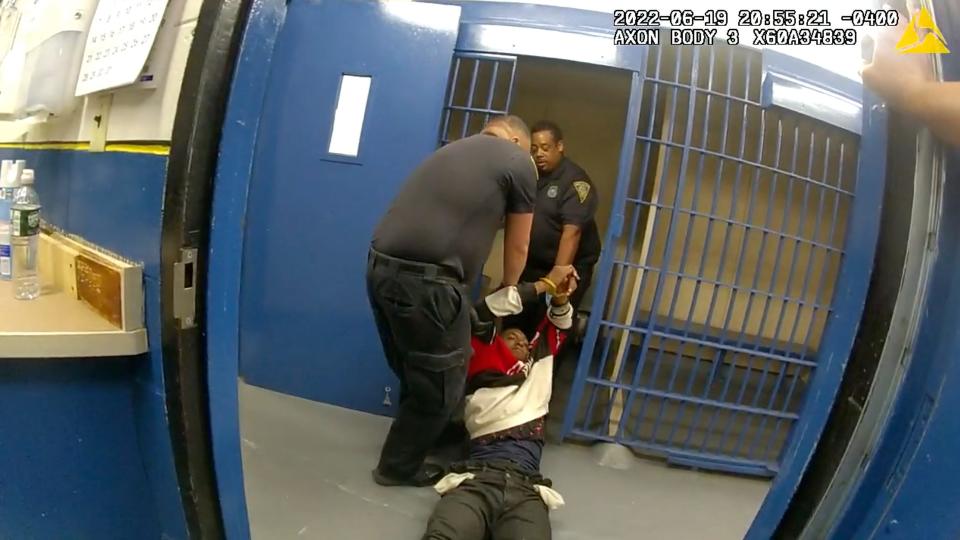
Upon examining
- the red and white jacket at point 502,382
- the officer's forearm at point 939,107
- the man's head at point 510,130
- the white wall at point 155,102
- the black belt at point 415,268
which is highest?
the man's head at point 510,130

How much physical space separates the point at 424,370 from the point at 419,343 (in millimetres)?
72

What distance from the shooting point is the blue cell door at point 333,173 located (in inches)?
67.6

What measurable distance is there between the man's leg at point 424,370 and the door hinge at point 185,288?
70 cm

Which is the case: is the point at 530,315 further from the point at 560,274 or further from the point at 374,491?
the point at 374,491

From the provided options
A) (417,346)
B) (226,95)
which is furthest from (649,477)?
(226,95)

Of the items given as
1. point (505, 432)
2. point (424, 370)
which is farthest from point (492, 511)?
point (424, 370)

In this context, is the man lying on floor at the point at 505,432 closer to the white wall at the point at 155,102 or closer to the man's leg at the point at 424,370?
the man's leg at the point at 424,370

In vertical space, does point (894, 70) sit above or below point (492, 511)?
above

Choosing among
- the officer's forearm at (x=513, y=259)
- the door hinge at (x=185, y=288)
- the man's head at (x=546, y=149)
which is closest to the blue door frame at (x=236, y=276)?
the door hinge at (x=185, y=288)

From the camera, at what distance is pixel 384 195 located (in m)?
1.75

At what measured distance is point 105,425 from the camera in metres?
0.70

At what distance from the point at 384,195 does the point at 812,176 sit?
1.33m

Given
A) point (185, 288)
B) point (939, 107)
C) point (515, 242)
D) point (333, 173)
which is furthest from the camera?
point (333, 173)

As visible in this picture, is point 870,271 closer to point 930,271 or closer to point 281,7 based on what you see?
point 930,271
